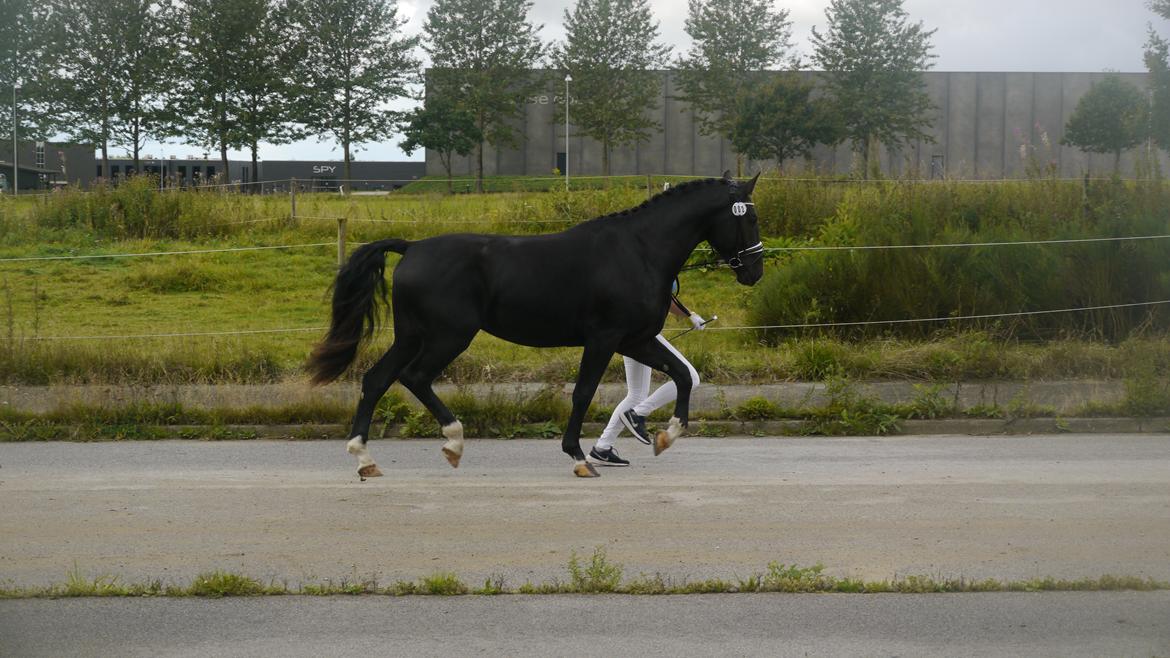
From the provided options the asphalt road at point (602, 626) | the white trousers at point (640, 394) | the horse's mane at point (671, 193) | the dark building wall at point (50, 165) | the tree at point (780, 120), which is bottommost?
the asphalt road at point (602, 626)

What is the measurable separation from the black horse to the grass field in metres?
2.04

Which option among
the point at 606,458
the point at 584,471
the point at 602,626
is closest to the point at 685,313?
the point at 606,458

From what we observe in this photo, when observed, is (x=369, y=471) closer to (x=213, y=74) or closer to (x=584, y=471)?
(x=584, y=471)

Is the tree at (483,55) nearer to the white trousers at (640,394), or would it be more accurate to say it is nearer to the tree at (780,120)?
the tree at (780,120)

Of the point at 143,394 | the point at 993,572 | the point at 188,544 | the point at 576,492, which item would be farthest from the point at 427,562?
the point at 143,394

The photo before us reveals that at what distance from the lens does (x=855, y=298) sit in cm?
1570

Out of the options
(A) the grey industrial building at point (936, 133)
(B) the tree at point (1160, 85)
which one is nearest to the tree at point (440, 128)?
(A) the grey industrial building at point (936, 133)

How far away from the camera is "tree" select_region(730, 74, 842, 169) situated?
45.8 metres

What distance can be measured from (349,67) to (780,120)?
1683 cm

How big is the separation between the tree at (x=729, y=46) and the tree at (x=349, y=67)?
40.2ft

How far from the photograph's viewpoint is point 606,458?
9.51 meters

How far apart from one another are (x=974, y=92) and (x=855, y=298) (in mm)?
50378

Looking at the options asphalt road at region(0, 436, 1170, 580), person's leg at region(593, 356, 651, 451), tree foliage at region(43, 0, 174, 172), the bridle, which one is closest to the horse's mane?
the bridle

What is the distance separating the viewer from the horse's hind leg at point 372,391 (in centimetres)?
882
